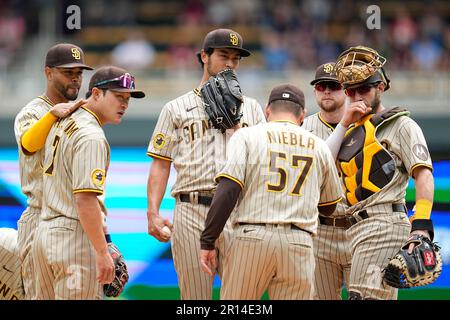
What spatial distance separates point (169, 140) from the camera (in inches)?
282

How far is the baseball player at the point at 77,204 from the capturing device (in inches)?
248

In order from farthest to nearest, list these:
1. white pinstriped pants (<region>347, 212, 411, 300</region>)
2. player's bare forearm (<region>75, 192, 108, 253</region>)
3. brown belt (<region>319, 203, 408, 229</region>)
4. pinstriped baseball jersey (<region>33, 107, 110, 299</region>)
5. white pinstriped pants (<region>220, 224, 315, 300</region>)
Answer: brown belt (<region>319, 203, 408, 229</region>) < white pinstriped pants (<region>347, 212, 411, 300</region>) < pinstriped baseball jersey (<region>33, 107, 110, 299</region>) < player's bare forearm (<region>75, 192, 108, 253</region>) < white pinstriped pants (<region>220, 224, 315, 300</region>)

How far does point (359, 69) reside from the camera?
22.5 ft

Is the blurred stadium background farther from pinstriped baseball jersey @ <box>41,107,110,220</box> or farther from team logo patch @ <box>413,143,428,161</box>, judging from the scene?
pinstriped baseball jersey @ <box>41,107,110,220</box>

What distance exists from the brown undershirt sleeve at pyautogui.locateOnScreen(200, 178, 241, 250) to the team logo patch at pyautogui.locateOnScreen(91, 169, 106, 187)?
788 mm

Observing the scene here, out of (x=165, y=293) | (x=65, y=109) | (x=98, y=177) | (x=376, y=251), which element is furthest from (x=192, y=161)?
(x=165, y=293)

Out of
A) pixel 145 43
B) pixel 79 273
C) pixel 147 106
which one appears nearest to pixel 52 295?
pixel 79 273

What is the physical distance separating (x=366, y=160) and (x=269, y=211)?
3.51 feet

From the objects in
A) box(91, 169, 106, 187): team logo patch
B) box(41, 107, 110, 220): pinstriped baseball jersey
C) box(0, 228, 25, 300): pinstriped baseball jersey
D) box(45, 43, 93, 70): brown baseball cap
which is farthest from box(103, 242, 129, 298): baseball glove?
box(45, 43, 93, 70): brown baseball cap

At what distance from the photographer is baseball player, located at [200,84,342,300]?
6051 millimetres

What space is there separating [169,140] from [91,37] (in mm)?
8360

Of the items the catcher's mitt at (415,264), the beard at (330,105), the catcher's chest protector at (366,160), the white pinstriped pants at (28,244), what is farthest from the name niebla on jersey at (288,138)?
the white pinstriped pants at (28,244)

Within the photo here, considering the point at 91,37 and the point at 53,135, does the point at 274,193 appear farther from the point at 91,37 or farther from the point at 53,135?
the point at 91,37

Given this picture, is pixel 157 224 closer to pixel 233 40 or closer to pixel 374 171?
pixel 233 40
